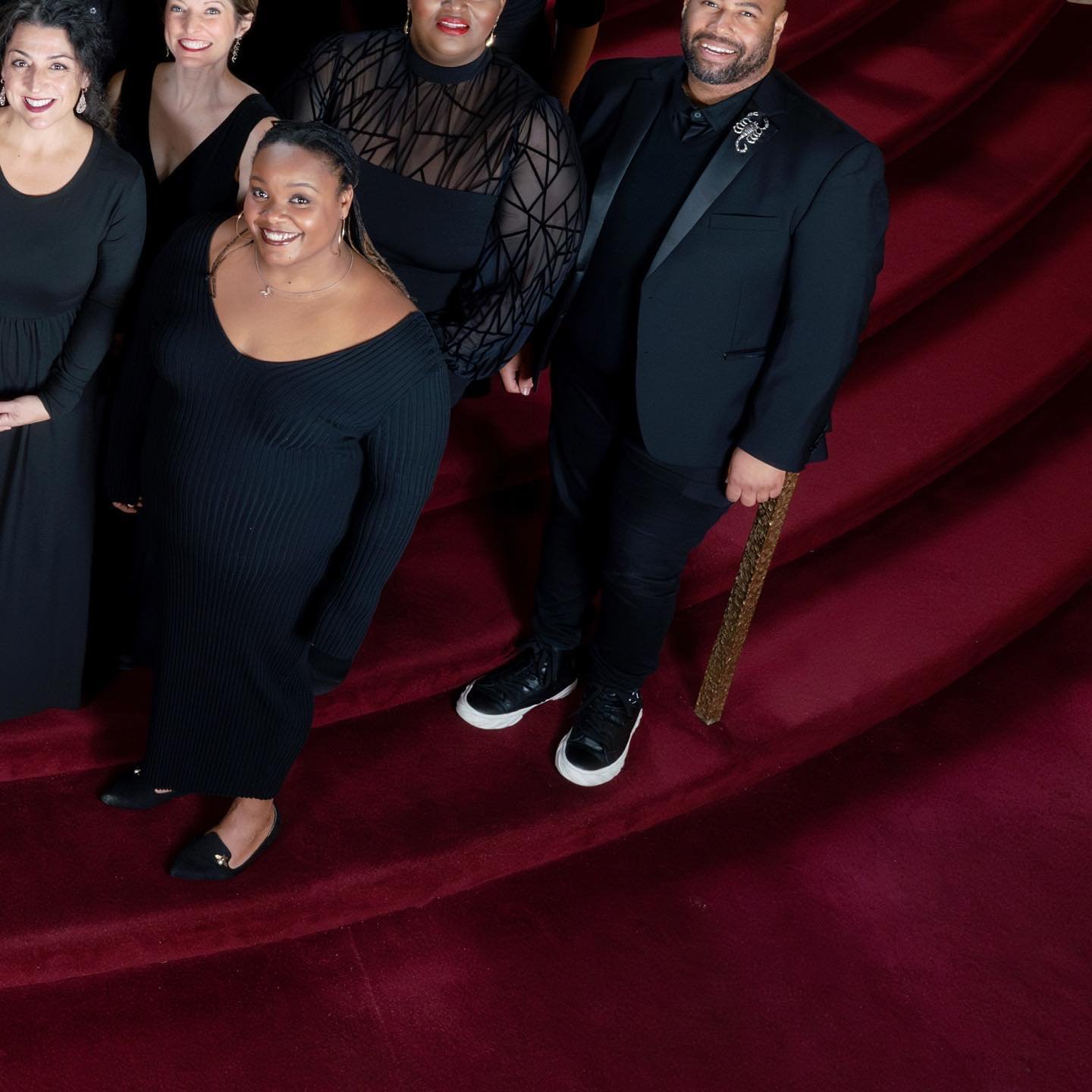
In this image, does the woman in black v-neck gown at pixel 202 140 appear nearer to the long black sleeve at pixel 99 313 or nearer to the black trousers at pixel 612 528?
the long black sleeve at pixel 99 313

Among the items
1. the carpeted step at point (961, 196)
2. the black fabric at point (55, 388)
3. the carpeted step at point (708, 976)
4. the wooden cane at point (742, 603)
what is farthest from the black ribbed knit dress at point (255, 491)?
the carpeted step at point (961, 196)

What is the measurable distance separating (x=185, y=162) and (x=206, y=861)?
4.15ft

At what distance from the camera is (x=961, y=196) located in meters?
4.22

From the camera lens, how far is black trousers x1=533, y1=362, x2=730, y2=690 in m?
2.43

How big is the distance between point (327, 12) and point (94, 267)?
115 cm

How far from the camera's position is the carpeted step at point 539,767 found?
2.47m

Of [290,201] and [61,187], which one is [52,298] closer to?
[61,187]

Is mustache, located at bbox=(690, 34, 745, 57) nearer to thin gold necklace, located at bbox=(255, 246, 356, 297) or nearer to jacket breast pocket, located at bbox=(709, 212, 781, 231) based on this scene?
jacket breast pocket, located at bbox=(709, 212, 781, 231)

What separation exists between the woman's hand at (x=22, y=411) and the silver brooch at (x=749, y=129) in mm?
1234

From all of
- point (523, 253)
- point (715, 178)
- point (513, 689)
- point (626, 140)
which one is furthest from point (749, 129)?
point (513, 689)

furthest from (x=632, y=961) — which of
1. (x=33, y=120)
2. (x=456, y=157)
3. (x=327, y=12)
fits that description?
(x=327, y=12)

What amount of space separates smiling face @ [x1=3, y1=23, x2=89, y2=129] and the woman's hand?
0.44 metres

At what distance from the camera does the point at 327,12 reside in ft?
9.85

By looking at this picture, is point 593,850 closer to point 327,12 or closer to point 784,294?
point 784,294
